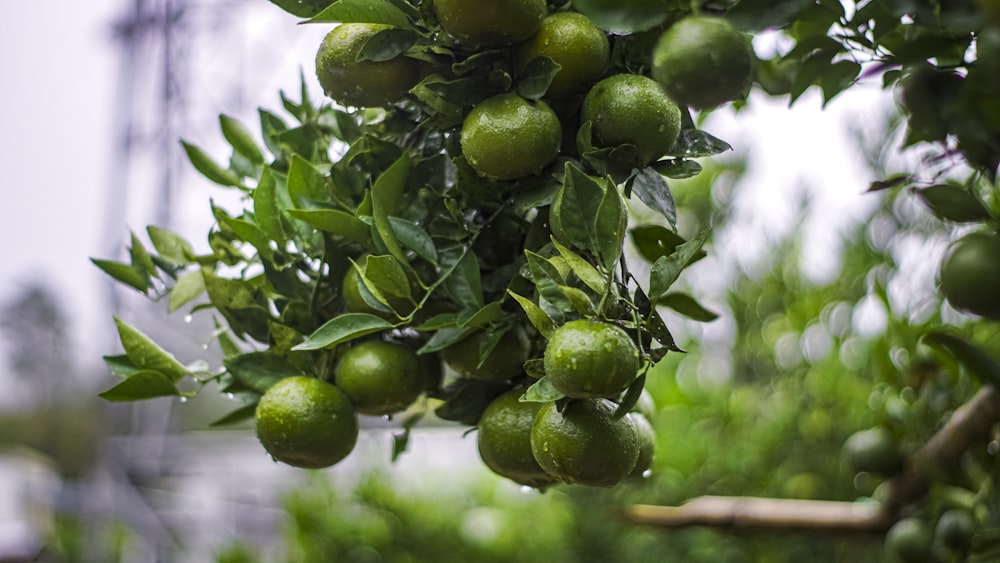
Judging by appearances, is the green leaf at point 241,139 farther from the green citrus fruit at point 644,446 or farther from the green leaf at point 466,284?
the green citrus fruit at point 644,446

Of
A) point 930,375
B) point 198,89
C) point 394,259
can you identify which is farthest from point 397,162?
point 198,89

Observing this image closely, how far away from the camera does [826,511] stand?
1005mm

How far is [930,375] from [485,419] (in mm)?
692

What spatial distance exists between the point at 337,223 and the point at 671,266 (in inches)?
7.7

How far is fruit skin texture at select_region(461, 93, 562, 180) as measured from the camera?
414mm

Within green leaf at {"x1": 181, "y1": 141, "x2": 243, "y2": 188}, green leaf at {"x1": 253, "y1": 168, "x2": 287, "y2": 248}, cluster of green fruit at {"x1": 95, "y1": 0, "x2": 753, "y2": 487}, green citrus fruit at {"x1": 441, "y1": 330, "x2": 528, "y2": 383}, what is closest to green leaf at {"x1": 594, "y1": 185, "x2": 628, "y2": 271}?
cluster of green fruit at {"x1": 95, "y1": 0, "x2": 753, "y2": 487}

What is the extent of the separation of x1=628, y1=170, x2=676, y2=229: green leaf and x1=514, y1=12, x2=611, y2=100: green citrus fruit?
0.20ft

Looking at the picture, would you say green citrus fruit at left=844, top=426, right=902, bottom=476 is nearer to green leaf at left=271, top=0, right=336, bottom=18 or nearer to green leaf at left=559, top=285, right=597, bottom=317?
green leaf at left=559, top=285, right=597, bottom=317

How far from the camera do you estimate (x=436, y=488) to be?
177 cm

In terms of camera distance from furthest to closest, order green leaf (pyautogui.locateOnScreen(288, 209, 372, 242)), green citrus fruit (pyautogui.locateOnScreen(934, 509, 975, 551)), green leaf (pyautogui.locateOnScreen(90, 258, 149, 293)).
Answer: green citrus fruit (pyautogui.locateOnScreen(934, 509, 975, 551)) < green leaf (pyautogui.locateOnScreen(90, 258, 149, 293)) < green leaf (pyautogui.locateOnScreen(288, 209, 372, 242))

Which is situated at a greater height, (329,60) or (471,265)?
(329,60)

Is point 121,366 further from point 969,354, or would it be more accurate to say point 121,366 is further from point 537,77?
point 969,354

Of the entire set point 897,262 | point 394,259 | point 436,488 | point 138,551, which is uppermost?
point 394,259

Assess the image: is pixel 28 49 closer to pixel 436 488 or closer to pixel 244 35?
pixel 244 35
